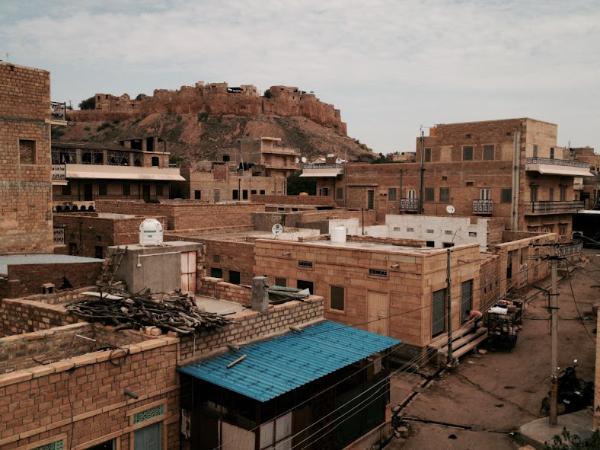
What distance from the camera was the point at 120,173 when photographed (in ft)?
174

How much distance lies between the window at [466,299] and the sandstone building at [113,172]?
99.6ft

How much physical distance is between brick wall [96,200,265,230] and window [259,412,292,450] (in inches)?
890

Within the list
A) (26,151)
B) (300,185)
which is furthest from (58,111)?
(300,185)

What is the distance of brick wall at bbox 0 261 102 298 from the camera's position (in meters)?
17.1

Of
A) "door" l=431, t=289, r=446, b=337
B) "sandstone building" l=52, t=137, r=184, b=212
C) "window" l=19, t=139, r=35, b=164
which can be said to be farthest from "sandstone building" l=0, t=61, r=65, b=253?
"sandstone building" l=52, t=137, r=184, b=212

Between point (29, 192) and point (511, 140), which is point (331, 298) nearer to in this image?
point (29, 192)

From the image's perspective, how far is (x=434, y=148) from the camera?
4806 cm

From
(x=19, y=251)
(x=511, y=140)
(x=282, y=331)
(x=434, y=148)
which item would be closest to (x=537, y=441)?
(x=282, y=331)

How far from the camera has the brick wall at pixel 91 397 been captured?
9492 millimetres

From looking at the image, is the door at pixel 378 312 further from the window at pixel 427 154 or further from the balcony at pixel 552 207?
the window at pixel 427 154

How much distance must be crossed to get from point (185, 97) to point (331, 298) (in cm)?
11952

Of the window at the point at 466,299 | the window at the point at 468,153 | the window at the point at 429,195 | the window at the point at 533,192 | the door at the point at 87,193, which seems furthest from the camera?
the door at the point at 87,193

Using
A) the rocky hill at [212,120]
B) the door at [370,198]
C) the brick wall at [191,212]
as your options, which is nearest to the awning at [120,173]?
the brick wall at [191,212]

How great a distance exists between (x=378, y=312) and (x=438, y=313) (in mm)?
2437
